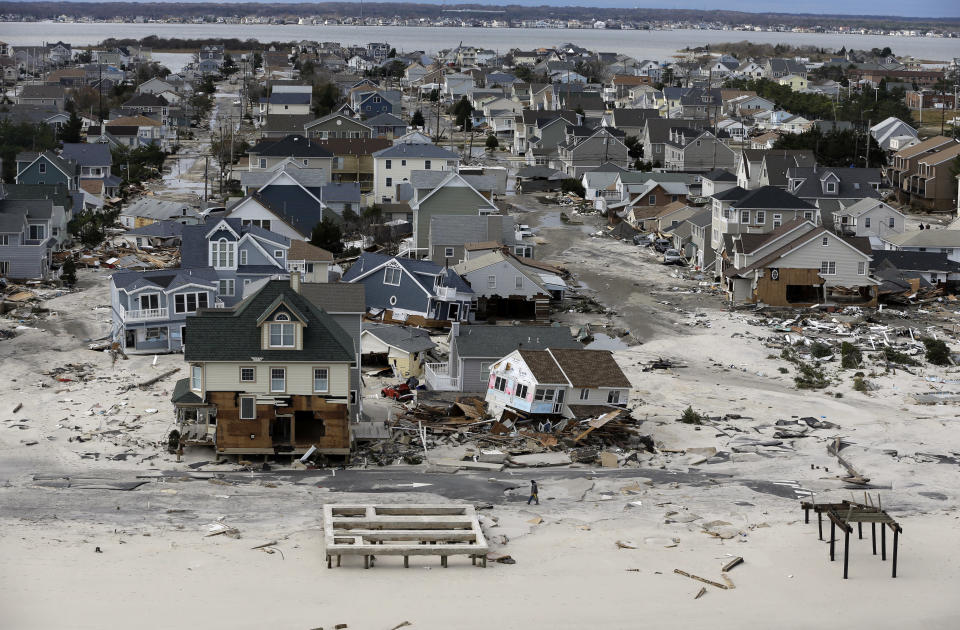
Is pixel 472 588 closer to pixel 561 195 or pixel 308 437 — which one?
pixel 308 437

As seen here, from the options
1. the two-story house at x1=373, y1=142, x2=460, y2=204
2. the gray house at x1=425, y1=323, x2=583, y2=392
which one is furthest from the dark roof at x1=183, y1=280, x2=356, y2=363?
the two-story house at x1=373, y1=142, x2=460, y2=204

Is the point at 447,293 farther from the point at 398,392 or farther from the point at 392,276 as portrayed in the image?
the point at 398,392

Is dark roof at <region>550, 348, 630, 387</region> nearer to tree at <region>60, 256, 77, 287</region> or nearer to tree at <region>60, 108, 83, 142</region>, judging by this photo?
tree at <region>60, 256, 77, 287</region>

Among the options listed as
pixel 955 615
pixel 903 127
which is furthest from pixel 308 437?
pixel 903 127

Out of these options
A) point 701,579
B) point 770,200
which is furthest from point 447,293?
point 701,579

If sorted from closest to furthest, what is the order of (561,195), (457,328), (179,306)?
1. (457,328)
2. (179,306)
3. (561,195)
